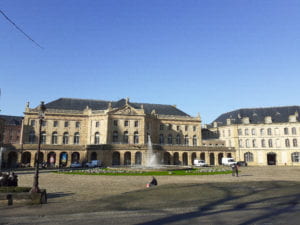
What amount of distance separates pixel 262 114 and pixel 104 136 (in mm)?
43716

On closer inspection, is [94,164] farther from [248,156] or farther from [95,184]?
[248,156]

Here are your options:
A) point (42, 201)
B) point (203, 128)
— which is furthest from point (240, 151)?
point (42, 201)

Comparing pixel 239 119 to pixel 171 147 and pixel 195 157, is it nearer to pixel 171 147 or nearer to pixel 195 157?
pixel 195 157

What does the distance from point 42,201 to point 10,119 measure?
8829cm

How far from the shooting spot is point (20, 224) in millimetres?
8453

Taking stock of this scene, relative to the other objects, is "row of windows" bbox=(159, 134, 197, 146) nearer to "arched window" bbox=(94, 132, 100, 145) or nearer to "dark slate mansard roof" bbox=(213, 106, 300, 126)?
"dark slate mansard roof" bbox=(213, 106, 300, 126)

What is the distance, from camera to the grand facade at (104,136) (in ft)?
169

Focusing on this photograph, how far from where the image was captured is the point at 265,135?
205ft

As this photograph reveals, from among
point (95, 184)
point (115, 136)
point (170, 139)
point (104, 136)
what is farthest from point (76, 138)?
point (95, 184)

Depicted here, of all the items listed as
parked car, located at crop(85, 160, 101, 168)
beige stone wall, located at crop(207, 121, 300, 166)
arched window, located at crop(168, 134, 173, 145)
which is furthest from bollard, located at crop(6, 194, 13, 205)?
beige stone wall, located at crop(207, 121, 300, 166)

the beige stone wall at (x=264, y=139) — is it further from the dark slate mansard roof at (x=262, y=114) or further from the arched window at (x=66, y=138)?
the arched window at (x=66, y=138)

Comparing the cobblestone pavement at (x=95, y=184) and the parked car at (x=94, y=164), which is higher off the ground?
the parked car at (x=94, y=164)

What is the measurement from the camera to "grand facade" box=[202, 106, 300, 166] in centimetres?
5994

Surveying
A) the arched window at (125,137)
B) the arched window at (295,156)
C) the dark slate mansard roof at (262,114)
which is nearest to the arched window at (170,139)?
the arched window at (125,137)
